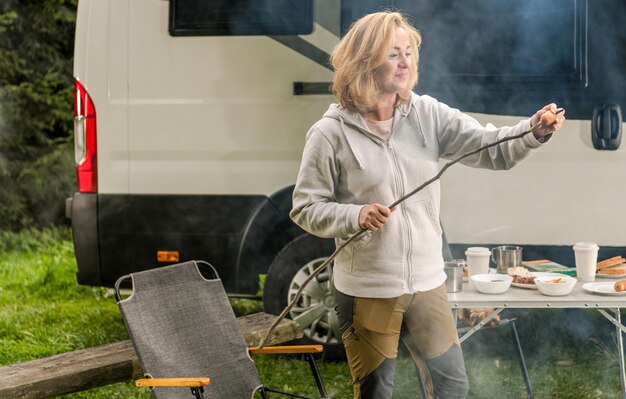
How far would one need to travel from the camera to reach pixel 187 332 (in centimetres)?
352

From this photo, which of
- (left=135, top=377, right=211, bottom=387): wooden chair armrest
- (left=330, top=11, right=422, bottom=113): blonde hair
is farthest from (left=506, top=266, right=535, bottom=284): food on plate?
(left=135, top=377, right=211, bottom=387): wooden chair armrest

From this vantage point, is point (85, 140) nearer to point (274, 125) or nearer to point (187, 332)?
point (274, 125)

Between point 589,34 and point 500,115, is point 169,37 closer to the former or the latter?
point 500,115

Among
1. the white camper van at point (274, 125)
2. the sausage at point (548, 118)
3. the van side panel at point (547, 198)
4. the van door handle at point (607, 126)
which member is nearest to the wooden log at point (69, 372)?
the white camper van at point (274, 125)

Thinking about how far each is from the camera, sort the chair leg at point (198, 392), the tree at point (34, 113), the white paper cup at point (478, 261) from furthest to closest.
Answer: the tree at point (34, 113), the white paper cup at point (478, 261), the chair leg at point (198, 392)

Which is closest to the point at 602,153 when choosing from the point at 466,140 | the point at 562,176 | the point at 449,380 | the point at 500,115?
the point at 562,176

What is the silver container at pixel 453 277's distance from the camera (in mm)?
3527

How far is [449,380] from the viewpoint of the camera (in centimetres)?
304

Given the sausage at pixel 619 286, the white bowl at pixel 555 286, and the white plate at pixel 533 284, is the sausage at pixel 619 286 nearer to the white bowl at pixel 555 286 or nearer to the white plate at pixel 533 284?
the white bowl at pixel 555 286

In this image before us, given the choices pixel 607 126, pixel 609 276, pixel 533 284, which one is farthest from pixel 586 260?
pixel 607 126

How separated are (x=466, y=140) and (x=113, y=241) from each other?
2383mm

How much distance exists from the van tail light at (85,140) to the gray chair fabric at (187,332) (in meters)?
1.41

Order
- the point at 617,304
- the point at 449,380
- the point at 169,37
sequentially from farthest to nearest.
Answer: the point at 169,37 < the point at 617,304 < the point at 449,380

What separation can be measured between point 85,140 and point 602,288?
2731mm
